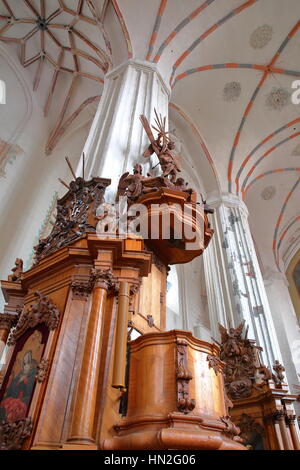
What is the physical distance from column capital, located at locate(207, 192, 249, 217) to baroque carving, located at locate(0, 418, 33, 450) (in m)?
8.14

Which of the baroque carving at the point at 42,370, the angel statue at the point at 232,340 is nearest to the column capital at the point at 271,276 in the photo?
the angel statue at the point at 232,340

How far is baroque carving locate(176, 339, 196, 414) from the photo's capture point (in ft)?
8.29

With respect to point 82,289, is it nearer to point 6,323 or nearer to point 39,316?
point 39,316

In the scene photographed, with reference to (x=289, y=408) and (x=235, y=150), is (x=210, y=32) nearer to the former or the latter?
(x=235, y=150)

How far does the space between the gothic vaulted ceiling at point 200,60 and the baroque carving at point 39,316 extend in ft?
20.6

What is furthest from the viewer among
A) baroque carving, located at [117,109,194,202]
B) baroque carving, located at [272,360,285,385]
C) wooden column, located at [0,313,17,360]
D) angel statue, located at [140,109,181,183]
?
baroque carving, located at [272,360,285,385]

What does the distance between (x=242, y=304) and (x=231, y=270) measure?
0.97m

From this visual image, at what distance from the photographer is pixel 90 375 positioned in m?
2.60

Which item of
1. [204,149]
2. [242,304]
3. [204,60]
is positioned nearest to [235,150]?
[204,149]

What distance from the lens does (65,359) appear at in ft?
9.16

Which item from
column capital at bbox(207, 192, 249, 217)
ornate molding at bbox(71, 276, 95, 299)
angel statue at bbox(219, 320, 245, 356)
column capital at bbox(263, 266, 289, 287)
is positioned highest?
column capital at bbox(263, 266, 289, 287)

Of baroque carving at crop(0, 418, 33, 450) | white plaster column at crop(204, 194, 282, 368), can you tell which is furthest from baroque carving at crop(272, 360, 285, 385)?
baroque carving at crop(0, 418, 33, 450)

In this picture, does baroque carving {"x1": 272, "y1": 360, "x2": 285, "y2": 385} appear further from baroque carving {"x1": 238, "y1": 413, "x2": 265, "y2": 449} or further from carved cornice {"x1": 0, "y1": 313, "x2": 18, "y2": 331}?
carved cornice {"x1": 0, "y1": 313, "x2": 18, "y2": 331}

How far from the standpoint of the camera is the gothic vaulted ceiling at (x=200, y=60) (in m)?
8.21
